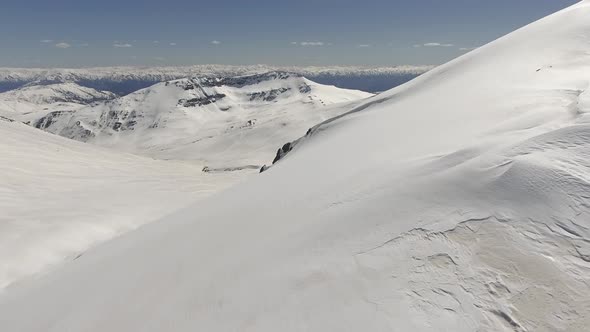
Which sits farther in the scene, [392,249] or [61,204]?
[61,204]

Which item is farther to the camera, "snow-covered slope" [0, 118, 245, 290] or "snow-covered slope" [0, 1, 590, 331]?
"snow-covered slope" [0, 118, 245, 290]

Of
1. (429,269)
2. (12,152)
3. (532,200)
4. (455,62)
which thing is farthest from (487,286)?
(12,152)

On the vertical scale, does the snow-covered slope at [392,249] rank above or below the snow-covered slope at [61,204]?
above

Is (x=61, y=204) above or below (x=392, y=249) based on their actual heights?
below

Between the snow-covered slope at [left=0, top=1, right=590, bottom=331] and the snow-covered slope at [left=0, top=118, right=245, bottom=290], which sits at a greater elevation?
the snow-covered slope at [left=0, top=1, right=590, bottom=331]

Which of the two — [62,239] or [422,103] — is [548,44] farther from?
[62,239]
